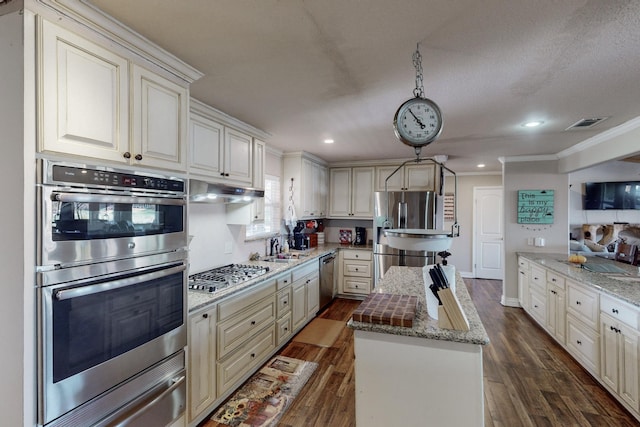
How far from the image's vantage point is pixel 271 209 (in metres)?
4.25

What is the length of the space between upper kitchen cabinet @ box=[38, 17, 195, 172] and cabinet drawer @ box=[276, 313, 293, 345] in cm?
202

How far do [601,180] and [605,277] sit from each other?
4.28 meters

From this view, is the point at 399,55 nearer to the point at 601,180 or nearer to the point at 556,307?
the point at 556,307

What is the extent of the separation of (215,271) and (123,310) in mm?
1475

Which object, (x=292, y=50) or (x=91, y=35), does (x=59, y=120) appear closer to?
(x=91, y=35)

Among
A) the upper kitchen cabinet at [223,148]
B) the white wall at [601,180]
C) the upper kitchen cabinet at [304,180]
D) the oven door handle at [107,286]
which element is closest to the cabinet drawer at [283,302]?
the upper kitchen cabinet at [223,148]

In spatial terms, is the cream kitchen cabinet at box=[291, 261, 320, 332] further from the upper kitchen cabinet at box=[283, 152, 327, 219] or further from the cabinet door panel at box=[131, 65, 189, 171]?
the cabinet door panel at box=[131, 65, 189, 171]

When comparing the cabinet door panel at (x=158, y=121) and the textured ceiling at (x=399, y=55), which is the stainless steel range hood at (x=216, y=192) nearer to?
the cabinet door panel at (x=158, y=121)

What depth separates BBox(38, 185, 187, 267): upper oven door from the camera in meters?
1.18

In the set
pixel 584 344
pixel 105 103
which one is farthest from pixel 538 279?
pixel 105 103

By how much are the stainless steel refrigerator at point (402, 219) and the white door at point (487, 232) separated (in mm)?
2407

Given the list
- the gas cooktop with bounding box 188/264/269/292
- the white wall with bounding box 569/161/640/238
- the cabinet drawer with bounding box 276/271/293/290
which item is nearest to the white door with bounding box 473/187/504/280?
the white wall with bounding box 569/161/640/238

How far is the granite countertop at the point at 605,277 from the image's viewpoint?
237cm

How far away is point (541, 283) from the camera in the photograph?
379cm
